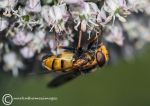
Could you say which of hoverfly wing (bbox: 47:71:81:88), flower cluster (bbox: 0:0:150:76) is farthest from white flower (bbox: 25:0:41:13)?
hoverfly wing (bbox: 47:71:81:88)

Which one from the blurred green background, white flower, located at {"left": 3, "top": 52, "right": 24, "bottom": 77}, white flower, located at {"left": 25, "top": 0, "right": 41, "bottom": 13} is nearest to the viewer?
white flower, located at {"left": 25, "top": 0, "right": 41, "bottom": 13}

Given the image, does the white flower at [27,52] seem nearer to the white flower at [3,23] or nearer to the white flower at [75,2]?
the white flower at [3,23]

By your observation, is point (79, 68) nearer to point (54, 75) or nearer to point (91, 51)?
point (91, 51)

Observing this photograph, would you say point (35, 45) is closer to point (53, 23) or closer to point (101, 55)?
point (53, 23)

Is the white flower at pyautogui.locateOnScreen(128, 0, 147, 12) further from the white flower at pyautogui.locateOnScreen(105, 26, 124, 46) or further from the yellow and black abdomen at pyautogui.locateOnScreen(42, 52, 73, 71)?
the yellow and black abdomen at pyautogui.locateOnScreen(42, 52, 73, 71)

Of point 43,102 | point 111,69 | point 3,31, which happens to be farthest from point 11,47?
point 111,69
